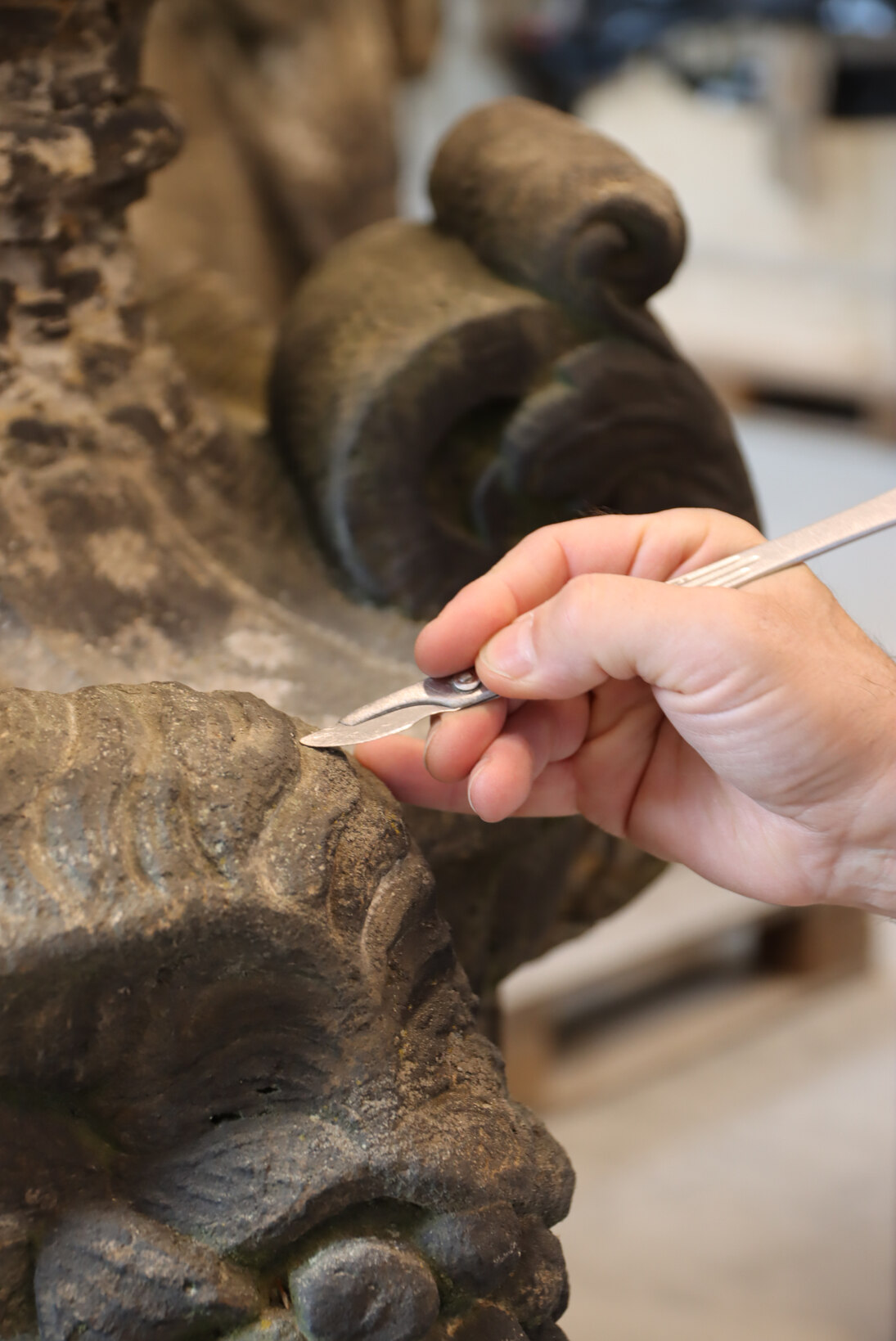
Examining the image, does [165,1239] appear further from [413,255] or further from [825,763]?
[413,255]

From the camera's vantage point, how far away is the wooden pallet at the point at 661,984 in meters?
1.60

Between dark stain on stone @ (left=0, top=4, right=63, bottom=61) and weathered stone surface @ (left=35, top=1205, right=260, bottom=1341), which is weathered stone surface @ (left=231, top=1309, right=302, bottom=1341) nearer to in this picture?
weathered stone surface @ (left=35, top=1205, right=260, bottom=1341)

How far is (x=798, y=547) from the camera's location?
0.54 metres

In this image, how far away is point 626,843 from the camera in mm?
884

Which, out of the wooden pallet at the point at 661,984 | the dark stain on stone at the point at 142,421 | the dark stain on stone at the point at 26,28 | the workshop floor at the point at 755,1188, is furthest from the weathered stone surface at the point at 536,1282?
the wooden pallet at the point at 661,984

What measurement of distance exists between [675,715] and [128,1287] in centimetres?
29

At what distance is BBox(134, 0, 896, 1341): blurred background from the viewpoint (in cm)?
119

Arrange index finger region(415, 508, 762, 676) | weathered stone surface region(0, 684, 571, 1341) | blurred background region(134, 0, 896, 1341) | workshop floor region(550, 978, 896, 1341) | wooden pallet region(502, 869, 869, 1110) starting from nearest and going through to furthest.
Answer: weathered stone surface region(0, 684, 571, 1341), index finger region(415, 508, 762, 676), blurred background region(134, 0, 896, 1341), workshop floor region(550, 978, 896, 1341), wooden pallet region(502, 869, 869, 1110)

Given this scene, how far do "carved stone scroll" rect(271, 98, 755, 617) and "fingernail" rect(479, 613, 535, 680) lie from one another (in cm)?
23

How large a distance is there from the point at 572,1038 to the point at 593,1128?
0.50 ft

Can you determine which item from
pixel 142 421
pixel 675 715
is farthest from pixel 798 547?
pixel 142 421

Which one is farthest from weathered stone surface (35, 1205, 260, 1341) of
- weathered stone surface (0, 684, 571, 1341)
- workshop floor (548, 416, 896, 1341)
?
workshop floor (548, 416, 896, 1341)

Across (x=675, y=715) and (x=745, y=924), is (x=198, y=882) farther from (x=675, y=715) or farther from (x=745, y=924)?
(x=745, y=924)

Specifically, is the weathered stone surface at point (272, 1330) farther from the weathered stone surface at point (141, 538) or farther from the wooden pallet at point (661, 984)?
the wooden pallet at point (661, 984)
